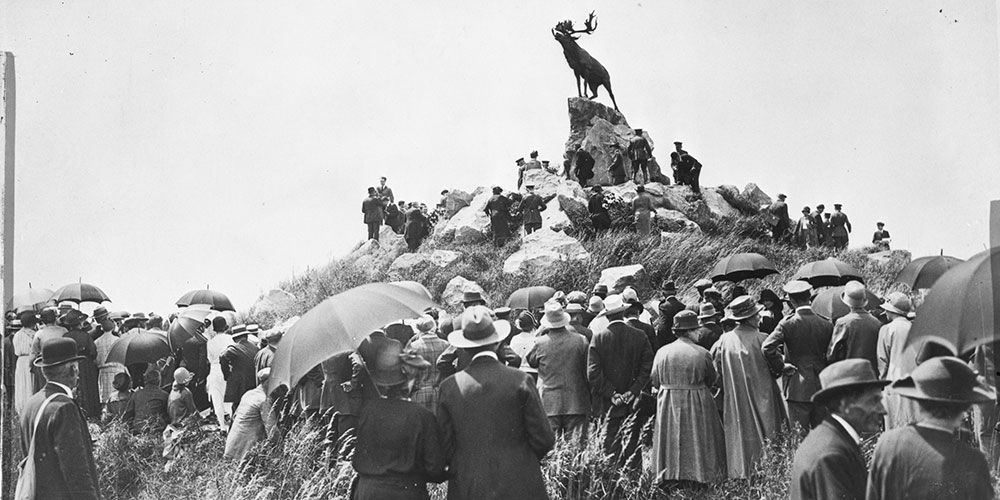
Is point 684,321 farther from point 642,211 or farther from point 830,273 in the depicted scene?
point 642,211

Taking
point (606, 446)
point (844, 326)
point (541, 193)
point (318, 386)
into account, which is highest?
point (541, 193)

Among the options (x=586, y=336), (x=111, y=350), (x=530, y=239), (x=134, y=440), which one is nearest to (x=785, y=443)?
(x=586, y=336)

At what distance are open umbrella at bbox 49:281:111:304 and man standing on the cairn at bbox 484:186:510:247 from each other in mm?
10224

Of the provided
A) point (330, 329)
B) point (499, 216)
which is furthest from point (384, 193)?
point (330, 329)

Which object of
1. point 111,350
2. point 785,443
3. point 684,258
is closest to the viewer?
point 785,443

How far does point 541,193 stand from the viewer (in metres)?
22.7

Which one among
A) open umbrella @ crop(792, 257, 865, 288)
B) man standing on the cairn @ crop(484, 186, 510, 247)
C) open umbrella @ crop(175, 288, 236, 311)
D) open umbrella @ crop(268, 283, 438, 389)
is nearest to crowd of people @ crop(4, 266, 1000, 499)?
open umbrella @ crop(268, 283, 438, 389)

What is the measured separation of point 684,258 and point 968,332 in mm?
13448

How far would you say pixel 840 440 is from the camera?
3.25 meters

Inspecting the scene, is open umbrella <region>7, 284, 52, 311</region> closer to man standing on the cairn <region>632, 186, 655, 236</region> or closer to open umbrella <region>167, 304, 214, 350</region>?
open umbrella <region>167, 304, 214, 350</region>

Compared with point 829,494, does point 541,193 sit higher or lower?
higher

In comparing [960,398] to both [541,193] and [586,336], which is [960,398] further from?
[541,193]

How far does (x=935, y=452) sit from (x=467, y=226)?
1873 centimetres

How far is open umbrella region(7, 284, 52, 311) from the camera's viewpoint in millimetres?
9556
